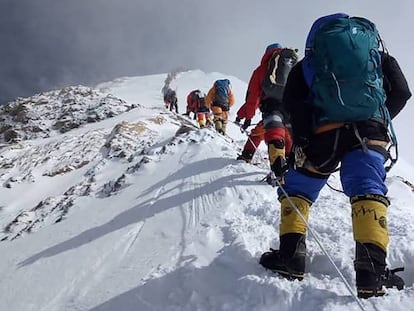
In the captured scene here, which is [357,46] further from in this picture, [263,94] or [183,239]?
[263,94]

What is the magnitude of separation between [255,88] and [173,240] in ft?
9.90

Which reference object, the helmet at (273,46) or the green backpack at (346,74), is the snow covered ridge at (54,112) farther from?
the green backpack at (346,74)

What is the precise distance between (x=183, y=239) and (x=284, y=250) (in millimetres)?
1332

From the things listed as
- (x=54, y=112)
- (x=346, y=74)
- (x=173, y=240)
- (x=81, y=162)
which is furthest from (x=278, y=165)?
(x=54, y=112)

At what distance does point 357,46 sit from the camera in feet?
10.1

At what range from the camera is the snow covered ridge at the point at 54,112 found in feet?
54.4

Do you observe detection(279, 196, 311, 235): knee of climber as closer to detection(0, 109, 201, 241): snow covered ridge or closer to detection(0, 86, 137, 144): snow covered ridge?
detection(0, 109, 201, 241): snow covered ridge

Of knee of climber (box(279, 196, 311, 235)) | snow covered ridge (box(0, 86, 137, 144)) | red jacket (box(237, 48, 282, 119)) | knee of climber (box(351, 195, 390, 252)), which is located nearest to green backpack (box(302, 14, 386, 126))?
knee of climber (box(351, 195, 390, 252))

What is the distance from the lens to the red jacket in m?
6.46

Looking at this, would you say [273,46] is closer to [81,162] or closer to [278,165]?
[278,165]

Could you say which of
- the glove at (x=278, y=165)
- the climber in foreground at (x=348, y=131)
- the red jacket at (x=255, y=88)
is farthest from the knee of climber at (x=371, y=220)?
the red jacket at (x=255, y=88)

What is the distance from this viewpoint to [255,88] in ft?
21.7

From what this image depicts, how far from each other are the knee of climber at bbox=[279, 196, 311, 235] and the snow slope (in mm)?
347

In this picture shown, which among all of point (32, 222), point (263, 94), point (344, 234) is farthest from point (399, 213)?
point (32, 222)
